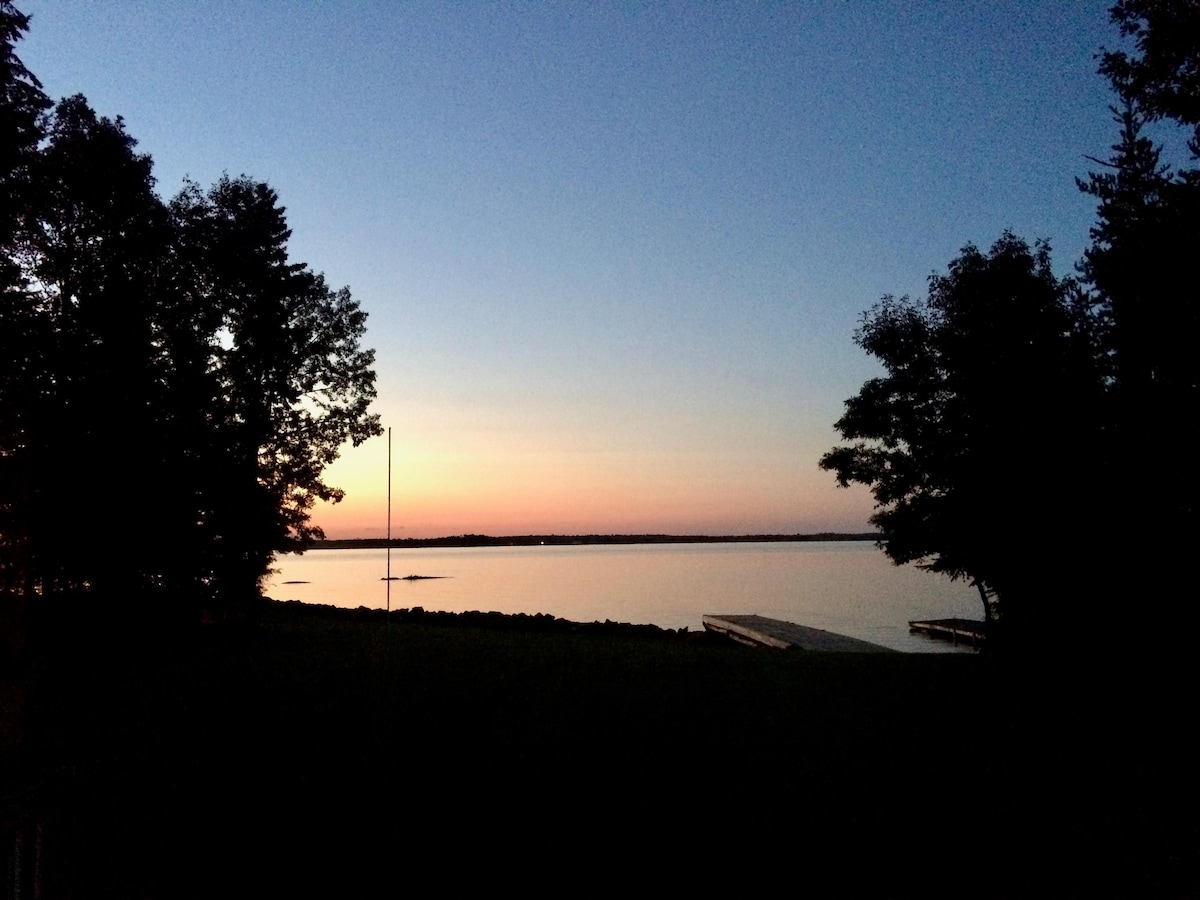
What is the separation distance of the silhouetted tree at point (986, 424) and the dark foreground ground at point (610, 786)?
11.6ft

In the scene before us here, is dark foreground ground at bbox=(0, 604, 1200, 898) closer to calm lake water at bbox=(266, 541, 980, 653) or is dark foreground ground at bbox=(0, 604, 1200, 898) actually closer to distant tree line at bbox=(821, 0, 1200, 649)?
distant tree line at bbox=(821, 0, 1200, 649)

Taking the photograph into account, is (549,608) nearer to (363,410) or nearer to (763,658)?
(363,410)

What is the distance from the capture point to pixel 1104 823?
718 cm

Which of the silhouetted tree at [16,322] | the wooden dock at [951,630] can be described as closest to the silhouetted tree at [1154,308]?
the silhouetted tree at [16,322]

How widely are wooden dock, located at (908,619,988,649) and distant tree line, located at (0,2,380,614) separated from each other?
33.5 m

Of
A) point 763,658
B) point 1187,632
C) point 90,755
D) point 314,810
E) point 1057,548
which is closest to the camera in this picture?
point 314,810

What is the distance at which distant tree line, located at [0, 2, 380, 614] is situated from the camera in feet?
58.1

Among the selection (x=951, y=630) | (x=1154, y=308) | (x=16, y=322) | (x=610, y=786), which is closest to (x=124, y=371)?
(x=16, y=322)

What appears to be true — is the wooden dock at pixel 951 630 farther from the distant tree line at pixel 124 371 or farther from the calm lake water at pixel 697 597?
the distant tree line at pixel 124 371

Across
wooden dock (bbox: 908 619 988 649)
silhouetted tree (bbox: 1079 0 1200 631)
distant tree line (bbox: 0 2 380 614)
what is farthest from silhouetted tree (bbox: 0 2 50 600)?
wooden dock (bbox: 908 619 988 649)

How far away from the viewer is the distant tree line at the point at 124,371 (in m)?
17.7

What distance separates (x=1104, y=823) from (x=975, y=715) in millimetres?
4183

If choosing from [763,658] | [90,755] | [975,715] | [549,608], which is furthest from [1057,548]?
[549,608]

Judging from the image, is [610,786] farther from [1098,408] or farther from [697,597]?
[697,597]
